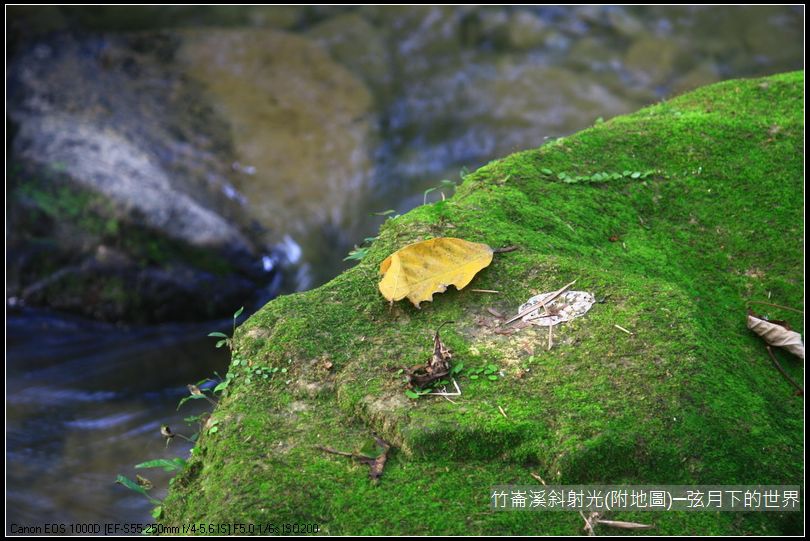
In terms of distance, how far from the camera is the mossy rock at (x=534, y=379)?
1.75 meters

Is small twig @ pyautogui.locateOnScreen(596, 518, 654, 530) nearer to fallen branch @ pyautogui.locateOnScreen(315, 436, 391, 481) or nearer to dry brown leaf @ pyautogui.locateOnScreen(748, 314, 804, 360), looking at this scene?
→ fallen branch @ pyautogui.locateOnScreen(315, 436, 391, 481)

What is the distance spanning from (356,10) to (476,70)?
1810 mm

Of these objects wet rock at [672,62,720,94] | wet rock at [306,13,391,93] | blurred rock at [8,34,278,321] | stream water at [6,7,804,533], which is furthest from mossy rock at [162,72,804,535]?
wet rock at [306,13,391,93]

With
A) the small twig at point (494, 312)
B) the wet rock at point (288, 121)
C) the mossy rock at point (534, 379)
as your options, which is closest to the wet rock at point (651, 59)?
the wet rock at point (288, 121)

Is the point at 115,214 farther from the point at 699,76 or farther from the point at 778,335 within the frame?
the point at 699,76

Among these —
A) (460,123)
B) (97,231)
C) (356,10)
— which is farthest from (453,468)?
(356,10)

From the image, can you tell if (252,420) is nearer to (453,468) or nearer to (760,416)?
(453,468)

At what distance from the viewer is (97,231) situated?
6.86 meters

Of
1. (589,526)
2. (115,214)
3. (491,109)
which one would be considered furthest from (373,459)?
(491,109)

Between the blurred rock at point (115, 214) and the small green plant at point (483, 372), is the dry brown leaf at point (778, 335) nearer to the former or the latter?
the small green plant at point (483, 372)

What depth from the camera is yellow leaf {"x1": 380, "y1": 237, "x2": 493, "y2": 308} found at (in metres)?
2.27

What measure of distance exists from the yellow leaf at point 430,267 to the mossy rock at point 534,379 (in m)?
0.05

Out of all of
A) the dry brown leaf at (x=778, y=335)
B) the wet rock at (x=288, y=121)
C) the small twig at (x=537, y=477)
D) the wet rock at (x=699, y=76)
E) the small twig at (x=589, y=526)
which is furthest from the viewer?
the wet rock at (x=699, y=76)

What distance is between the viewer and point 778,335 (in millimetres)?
2375
